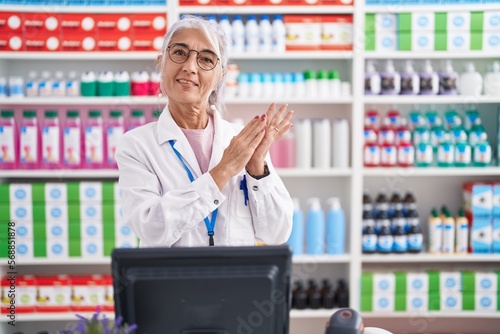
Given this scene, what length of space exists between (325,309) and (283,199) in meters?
2.23

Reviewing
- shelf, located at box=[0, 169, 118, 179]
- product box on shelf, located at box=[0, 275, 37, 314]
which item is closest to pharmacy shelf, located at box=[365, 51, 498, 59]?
shelf, located at box=[0, 169, 118, 179]

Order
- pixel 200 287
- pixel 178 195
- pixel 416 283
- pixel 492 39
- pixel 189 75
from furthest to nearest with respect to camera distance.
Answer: pixel 416 283 → pixel 492 39 → pixel 189 75 → pixel 178 195 → pixel 200 287

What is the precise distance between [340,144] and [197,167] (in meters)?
2.08

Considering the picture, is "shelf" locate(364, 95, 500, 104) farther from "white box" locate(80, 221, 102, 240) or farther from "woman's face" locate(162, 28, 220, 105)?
"woman's face" locate(162, 28, 220, 105)

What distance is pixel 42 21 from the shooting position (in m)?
3.79

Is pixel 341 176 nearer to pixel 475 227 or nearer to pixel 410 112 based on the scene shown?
pixel 410 112

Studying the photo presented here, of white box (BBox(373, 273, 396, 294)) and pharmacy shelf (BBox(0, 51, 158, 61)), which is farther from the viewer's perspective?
white box (BBox(373, 273, 396, 294))

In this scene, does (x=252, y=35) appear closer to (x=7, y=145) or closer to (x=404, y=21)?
(x=404, y=21)

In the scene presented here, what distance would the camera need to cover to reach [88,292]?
12.8 ft

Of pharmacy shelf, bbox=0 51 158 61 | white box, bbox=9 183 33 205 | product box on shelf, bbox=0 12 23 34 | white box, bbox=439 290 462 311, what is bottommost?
→ white box, bbox=439 290 462 311

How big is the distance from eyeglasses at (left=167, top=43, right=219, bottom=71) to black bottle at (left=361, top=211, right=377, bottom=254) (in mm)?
2250

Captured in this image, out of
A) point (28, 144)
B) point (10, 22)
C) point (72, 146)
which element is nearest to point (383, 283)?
point (72, 146)

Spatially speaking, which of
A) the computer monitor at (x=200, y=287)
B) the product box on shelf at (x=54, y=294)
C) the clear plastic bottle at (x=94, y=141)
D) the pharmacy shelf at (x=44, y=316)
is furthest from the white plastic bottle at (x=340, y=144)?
the computer monitor at (x=200, y=287)

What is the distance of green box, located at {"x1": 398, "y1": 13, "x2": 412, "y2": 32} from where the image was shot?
384 cm
